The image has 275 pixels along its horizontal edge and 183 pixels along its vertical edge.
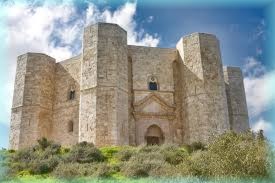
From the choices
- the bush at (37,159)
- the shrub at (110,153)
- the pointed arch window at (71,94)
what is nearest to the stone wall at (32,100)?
the pointed arch window at (71,94)

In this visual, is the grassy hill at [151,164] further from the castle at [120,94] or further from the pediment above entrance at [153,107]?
the pediment above entrance at [153,107]

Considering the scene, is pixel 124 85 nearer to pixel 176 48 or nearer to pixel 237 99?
pixel 176 48

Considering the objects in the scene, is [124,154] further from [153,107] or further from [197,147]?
[153,107]

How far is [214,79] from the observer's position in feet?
84.0

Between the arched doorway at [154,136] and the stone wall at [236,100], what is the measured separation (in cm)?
640

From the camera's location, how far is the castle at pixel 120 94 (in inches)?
945

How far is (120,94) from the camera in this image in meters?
24.3

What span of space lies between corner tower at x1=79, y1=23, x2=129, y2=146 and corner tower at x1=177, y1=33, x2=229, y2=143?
13.6ft

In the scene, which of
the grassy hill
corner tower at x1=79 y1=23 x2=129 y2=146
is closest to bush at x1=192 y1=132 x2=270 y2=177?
the grassy hill

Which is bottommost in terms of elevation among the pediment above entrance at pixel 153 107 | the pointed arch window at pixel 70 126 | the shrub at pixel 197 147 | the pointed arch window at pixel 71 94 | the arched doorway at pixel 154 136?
the shrub at pixel 197 147

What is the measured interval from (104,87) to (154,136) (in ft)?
17.1

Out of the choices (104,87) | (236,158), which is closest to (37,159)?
(104,87)

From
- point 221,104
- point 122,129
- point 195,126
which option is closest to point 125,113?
point 122,129

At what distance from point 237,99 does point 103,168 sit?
61.1 ft
